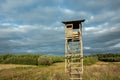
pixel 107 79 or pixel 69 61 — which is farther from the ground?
pixel 69 61

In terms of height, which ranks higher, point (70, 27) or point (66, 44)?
point (70, 27)

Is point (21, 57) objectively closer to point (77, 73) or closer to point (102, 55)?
point (102, 55)

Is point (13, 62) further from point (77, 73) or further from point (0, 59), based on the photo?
point (77, 73)

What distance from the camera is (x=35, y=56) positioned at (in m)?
65.8

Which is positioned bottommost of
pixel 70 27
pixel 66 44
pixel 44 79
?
pixel 44 79

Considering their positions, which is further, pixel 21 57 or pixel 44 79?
pixel 21 57

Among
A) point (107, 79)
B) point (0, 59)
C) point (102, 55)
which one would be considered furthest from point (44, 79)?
point (102, 55)

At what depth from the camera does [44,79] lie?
19.8 m

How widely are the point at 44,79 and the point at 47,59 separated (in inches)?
1476

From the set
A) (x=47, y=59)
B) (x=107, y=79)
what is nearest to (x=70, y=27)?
(x=107, y=79)

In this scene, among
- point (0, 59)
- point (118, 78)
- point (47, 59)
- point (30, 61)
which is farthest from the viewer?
point (0, 59)

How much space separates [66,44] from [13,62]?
5181 cm

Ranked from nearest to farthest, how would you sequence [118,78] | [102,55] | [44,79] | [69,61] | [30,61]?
[69,61] → [118,78] → [44,79] → [30,61] → [102,55]

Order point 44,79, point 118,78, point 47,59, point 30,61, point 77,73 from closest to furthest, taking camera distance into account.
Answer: point 77,73 < point 118,78 < point 44,79 < point 47,59 < point 30,61
